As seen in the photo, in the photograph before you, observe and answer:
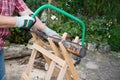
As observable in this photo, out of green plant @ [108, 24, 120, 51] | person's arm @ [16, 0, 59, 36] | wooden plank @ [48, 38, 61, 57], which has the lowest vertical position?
green plant @ [108, 24, 120, 51]

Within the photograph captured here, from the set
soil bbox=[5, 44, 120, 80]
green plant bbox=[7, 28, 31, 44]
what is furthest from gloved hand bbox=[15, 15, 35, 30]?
green plant bbox=[7, 28, 31, 44]

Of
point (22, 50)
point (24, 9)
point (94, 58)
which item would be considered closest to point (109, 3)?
point (94, 58)

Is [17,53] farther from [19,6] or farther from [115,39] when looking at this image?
[19,6]

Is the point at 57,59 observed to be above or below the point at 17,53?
above

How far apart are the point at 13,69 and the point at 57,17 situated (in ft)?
5.45

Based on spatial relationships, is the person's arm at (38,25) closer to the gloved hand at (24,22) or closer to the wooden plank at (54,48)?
the wooden plank at (54,48)

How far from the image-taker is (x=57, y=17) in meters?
5.17

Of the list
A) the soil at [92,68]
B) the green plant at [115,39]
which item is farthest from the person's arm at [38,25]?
the green plant at [115,39]

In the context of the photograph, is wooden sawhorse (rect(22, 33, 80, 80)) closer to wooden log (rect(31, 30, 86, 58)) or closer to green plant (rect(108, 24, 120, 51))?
wooden log (rect(31, 30, 86, 58))

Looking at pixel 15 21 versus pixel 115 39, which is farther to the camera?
pixel 115 39

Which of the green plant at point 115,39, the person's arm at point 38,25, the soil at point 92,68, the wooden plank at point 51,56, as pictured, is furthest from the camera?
the green plant at point 115,39

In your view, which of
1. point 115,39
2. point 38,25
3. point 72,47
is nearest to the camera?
point 72,47

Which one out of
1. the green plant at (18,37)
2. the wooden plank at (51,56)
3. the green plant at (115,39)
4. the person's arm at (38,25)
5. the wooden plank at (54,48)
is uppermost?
the person's arm at (38,25)

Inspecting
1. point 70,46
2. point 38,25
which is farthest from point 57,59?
point 38,25
